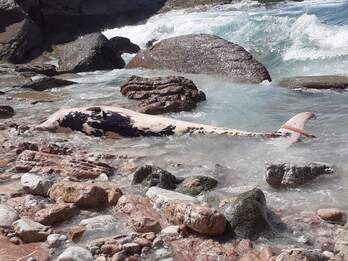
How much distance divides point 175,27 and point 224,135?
13546 mm

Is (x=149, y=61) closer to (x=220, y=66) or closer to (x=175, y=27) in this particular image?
(x=220, y=66)

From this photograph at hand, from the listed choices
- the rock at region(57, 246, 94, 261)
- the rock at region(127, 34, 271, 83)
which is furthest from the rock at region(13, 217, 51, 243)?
the rock at region(127, 34, 271, 83)

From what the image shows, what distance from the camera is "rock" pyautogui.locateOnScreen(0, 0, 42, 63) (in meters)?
15.1

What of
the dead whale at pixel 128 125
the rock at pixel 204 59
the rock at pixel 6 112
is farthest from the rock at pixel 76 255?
the rock at pixel 204 59

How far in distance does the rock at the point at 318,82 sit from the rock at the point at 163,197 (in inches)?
206

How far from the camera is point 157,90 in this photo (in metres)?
8.55

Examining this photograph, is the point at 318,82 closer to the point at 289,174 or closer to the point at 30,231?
the point at 289,174

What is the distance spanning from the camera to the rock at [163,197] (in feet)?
13.4

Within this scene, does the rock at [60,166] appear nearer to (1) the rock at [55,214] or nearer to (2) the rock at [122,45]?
(1) the rock at [55,214]

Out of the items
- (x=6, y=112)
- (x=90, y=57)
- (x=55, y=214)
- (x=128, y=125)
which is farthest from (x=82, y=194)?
(x=90, y=57)

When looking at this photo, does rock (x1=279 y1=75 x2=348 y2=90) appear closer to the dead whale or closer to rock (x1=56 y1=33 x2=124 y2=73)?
the dead whale

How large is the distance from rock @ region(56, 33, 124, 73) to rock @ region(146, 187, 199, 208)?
9.06 meters

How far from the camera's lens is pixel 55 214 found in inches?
156

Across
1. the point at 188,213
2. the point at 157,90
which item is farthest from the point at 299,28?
the point at 188,213
